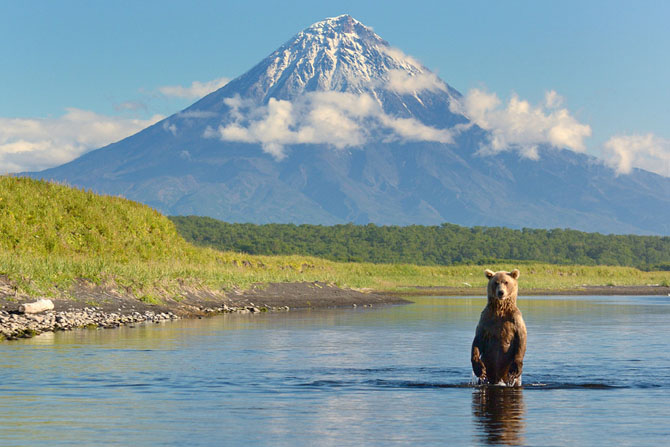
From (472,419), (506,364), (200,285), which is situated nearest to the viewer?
(472,419)

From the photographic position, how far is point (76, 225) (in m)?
52.1

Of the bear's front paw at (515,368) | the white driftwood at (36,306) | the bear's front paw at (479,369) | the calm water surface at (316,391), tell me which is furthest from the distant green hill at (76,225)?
the bear's front paw at (515,368)

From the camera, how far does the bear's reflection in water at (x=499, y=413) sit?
1456 cm

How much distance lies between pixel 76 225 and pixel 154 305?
12.7 metres

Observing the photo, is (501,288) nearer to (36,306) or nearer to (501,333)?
(501,333)

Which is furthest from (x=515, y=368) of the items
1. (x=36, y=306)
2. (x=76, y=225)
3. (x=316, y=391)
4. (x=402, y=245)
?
Answer: (x=402, y=245)

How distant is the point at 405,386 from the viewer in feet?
67.1

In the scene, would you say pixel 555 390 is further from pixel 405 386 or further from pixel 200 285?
pixel 200 285

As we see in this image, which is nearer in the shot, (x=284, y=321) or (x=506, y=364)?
(x=506, y=364)

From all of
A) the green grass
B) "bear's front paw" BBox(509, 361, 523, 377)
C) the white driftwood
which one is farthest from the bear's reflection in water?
the green grass

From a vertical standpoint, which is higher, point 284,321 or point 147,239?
point 147,239

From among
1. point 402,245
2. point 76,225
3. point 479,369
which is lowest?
point 479,369

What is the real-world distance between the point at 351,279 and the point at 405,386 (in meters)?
57.2

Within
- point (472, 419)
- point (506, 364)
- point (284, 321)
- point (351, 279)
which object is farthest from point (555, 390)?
point (351, 279)
